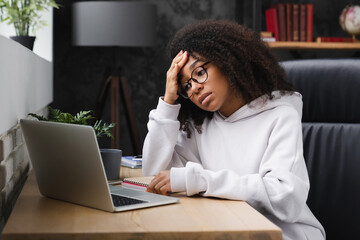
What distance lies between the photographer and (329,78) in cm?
166

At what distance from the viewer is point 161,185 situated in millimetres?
1230

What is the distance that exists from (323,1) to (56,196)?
3.41m

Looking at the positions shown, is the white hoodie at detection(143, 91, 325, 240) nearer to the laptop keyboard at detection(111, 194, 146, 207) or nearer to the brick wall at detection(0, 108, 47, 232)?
the laptop keyboard at detection(111, 194, 146, 207)

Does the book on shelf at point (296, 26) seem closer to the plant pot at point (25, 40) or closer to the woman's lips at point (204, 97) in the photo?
the plant pot at point (25, 40)

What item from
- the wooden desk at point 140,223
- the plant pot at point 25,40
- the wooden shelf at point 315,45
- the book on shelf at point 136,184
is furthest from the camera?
the wooden shelf at point 315,45

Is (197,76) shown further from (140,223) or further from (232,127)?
(140,223)

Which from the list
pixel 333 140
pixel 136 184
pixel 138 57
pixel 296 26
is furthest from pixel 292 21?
pixel 136 184

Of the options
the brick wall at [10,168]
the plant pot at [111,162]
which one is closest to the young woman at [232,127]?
the plant pot at [111,162]

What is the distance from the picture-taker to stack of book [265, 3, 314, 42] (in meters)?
3.65

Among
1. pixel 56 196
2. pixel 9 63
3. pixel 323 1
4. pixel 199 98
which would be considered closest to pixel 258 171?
pixel 199 98

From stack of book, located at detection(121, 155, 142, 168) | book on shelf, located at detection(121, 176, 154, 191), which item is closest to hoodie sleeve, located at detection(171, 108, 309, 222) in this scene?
book on shelf, located at detection(121, 176, 154, 191)

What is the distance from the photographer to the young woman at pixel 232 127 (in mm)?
1224

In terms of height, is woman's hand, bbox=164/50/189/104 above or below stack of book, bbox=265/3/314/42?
below

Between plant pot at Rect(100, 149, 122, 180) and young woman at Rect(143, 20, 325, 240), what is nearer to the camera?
young woman at Rect(143, 20, 325, 240)
